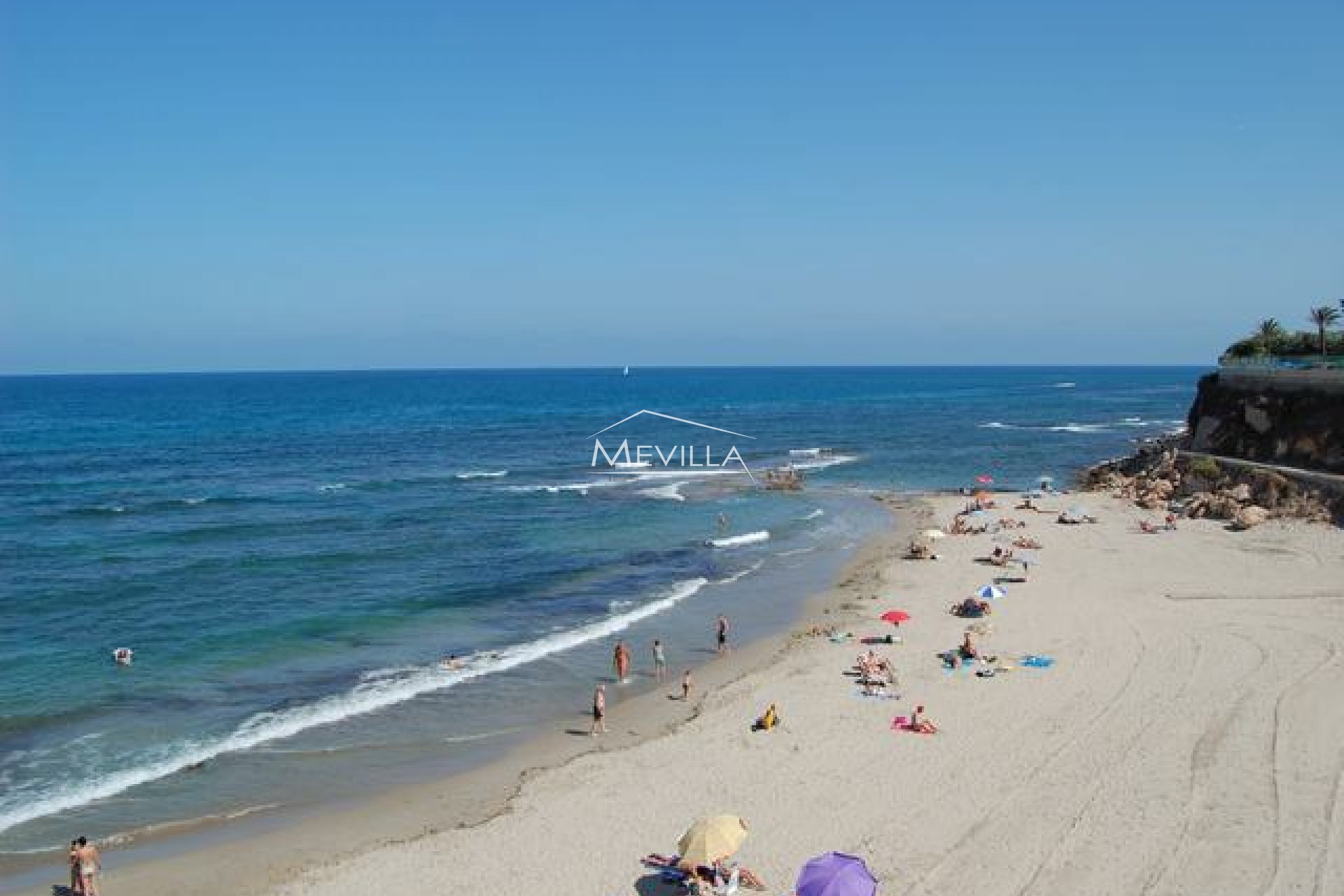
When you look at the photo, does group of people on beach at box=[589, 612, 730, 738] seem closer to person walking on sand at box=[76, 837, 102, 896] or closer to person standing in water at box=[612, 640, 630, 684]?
person standing in water at box=[612, 640, 630, 684]

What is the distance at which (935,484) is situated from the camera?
194 feet

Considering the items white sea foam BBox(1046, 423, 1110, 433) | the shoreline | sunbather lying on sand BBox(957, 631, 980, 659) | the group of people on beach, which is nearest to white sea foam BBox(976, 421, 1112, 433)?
white sea foam BBox(1046, 423, 1110, 433)

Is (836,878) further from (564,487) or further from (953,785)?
(564,487)

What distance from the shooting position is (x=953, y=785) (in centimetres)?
1681

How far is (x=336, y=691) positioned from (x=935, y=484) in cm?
4307

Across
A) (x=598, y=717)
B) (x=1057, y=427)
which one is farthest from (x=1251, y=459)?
(x=1057, y=427)

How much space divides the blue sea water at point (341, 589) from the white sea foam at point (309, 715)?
66 millimetres

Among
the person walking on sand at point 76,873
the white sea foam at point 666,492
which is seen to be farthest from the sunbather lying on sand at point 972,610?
the white sea foam at point 666,492

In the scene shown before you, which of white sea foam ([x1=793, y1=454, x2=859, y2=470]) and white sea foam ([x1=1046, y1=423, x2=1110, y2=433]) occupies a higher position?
white sea foam ([x1=1046, y1=423, x2=1110, y2=433])

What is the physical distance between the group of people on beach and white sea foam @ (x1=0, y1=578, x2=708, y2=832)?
78.1 inches

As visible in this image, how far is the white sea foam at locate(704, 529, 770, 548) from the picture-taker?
135 feet

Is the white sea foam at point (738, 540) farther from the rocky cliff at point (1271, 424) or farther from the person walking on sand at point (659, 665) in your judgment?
the rocky cliff at point (1271, 424)

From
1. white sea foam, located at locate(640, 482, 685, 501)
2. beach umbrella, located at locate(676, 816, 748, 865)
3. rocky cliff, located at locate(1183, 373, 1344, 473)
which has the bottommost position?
beach umbrella, located at locate(676, 816, 748, 865)

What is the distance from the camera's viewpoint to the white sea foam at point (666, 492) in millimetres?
54281
